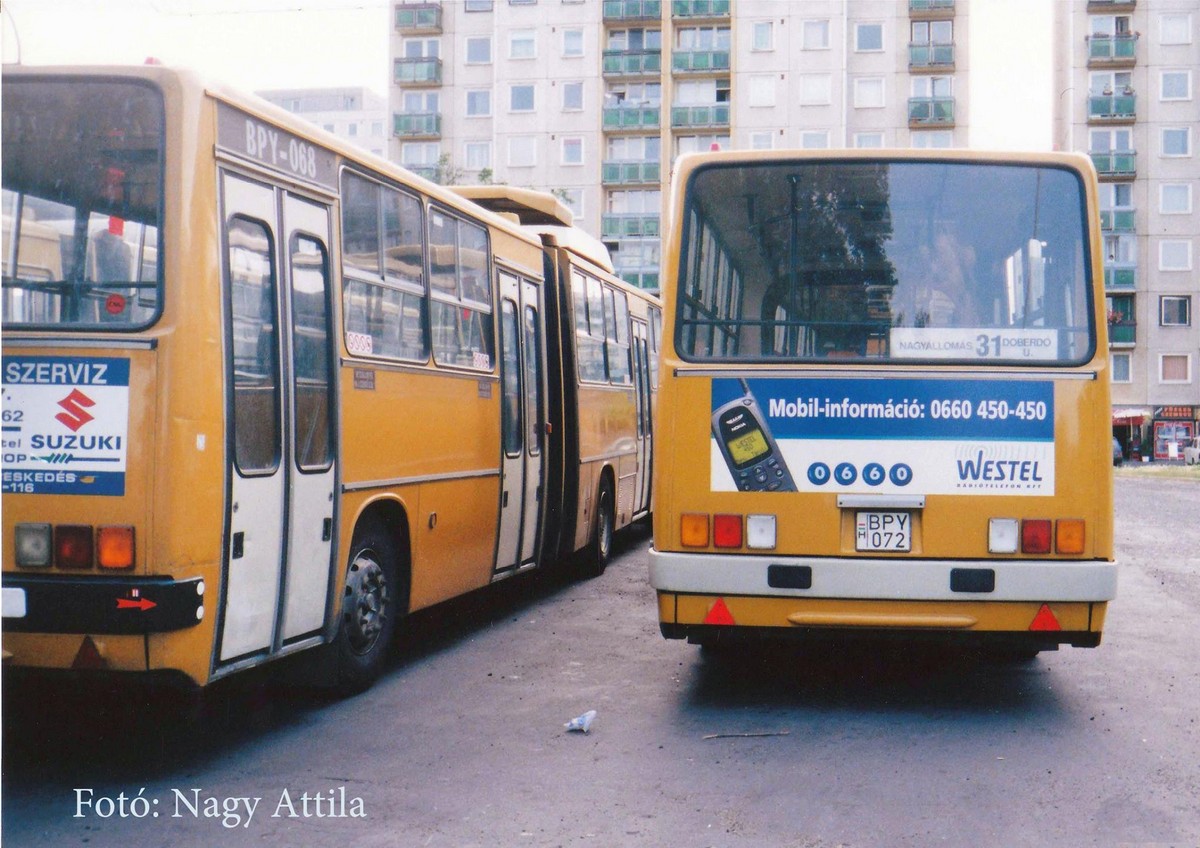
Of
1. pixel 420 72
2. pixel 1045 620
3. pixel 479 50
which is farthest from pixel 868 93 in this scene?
pixel 1045 620

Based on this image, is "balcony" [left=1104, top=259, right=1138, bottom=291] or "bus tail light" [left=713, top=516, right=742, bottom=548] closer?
"bus tail light" [left=713, top=516, right=742, bottom=548]

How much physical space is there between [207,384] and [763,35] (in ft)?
197

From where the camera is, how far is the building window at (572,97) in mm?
63562

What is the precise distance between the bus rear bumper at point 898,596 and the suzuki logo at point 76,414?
2982mm

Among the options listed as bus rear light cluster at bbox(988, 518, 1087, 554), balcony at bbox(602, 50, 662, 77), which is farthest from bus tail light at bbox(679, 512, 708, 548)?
balcony at bbox(602, 50, 662, 77)

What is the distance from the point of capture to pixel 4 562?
17.4ft

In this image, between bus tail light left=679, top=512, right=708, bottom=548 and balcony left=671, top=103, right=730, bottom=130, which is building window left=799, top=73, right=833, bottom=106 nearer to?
balcony left=671, top=103, right=730, bottom=130

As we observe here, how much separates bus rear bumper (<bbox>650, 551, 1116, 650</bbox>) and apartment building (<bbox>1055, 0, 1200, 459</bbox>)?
2264 inches

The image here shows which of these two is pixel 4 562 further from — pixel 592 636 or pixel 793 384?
pixel 592 636

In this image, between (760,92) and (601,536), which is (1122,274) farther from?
(601,536)

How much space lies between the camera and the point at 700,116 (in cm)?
6259

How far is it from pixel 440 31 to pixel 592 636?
61.6 meters

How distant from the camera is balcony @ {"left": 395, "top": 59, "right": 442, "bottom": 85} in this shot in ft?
216

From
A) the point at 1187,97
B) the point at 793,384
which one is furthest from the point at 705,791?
the point at 1187,97
